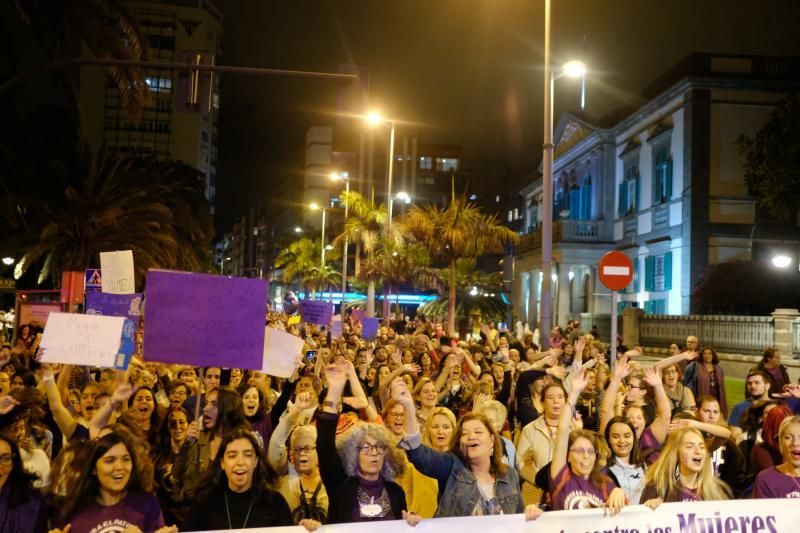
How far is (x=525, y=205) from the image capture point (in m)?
65.9

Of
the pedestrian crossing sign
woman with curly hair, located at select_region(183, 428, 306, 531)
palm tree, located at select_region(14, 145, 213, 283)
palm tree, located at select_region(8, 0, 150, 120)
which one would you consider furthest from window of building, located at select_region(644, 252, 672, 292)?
woman with curly hair, located at select_region(183, 428, 306, 531)

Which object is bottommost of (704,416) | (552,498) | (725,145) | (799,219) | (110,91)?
(552,498)

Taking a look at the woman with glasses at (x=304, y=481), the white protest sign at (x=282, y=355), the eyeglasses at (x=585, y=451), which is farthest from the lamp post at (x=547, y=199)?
the woman with glasses at (x=304, y=481)

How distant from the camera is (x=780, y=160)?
26250mm

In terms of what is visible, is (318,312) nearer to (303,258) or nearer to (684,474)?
(684,474)

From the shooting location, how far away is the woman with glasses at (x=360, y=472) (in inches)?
185

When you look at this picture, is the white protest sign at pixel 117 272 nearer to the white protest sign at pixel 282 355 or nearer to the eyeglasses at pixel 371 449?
the white protest sign at pixel 282 355

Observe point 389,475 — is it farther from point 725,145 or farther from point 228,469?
point 725,145

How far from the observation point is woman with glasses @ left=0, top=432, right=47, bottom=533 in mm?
4238

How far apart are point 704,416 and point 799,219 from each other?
103ft

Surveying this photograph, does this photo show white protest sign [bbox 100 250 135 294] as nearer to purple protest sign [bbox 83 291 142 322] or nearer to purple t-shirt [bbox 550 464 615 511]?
purple protest sign [bbox 83 291 142 322]

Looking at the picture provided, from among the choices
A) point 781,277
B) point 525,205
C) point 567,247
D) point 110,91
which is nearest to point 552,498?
point 781,277

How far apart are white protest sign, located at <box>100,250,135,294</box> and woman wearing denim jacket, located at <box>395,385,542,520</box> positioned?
18.0ft

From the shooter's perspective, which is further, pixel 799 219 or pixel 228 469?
pixel 799 219
